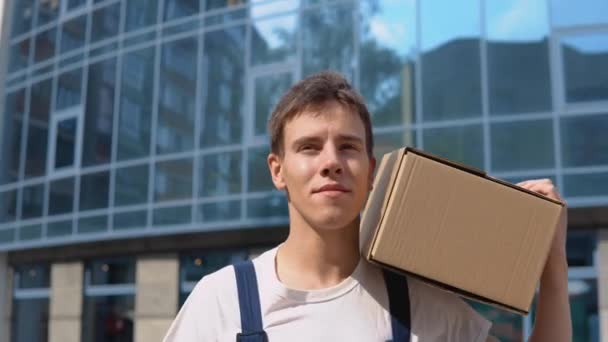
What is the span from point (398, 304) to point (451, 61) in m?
7.97

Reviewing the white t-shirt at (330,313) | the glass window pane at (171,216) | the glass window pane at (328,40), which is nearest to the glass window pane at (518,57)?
the glass window pane at (328,40)

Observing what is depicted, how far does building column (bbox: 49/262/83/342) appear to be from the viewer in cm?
1188

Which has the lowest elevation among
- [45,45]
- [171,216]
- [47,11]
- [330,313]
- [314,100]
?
[330,313]

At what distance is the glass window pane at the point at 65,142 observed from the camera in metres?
12.3

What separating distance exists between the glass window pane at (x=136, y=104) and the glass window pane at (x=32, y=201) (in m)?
2.06

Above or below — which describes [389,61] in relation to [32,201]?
above

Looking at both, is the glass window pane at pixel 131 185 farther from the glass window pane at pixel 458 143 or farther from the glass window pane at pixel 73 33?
the glass window pane at pixel 458 143

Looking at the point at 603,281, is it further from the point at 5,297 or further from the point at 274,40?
the point at 5,297

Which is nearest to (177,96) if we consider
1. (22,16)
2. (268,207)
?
(268,207)

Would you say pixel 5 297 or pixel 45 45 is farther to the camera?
pixel 5 297

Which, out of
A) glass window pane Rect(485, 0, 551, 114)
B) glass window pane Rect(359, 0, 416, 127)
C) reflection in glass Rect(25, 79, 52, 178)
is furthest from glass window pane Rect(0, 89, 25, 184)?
glass window pane Rect(485, 0, 551, 114)

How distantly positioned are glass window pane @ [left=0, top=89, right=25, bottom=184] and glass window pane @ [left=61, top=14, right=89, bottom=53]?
1523 millimetres

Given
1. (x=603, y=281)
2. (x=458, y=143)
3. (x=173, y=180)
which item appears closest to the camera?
(x=603, y=281)

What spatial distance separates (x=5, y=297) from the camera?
1366cm
